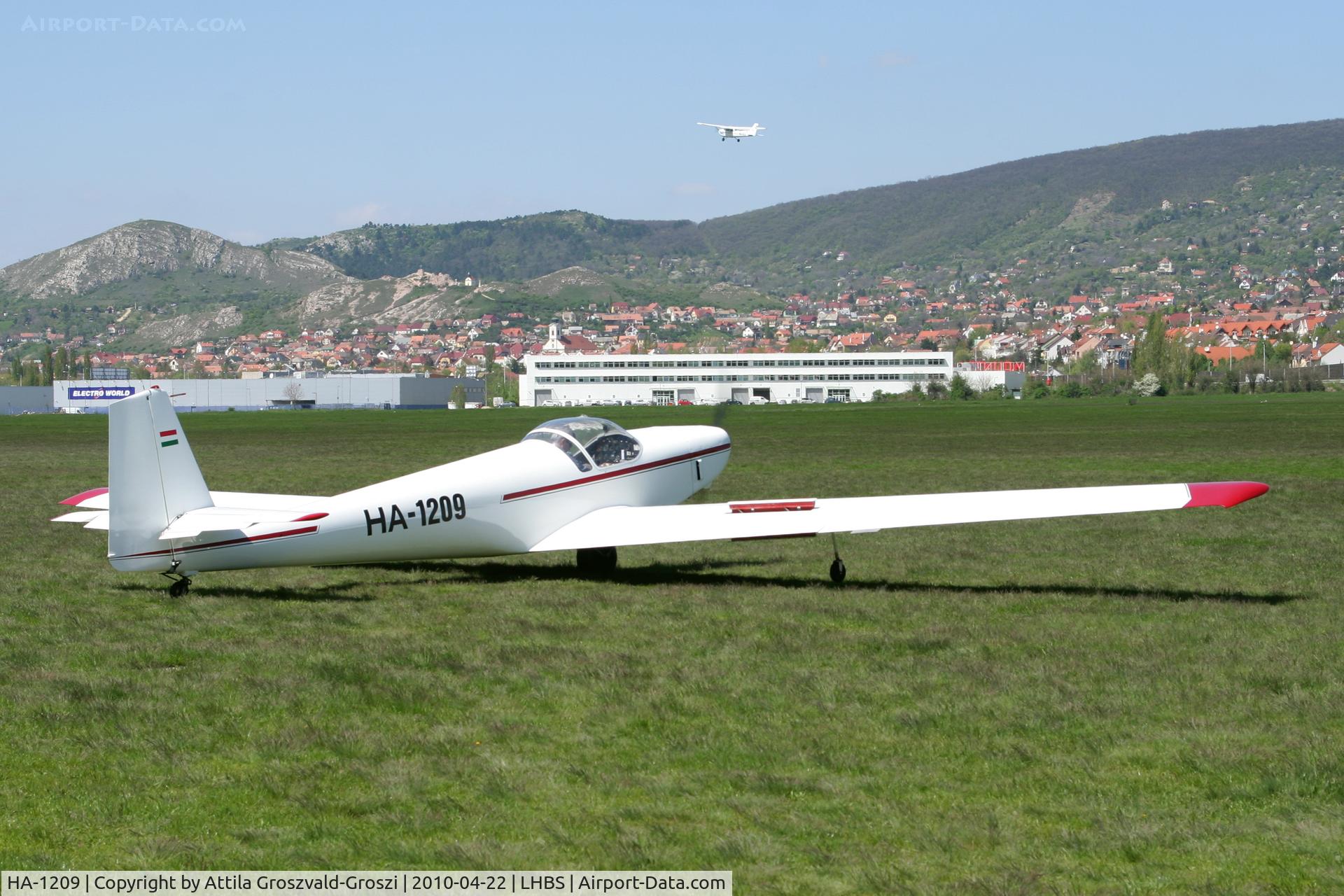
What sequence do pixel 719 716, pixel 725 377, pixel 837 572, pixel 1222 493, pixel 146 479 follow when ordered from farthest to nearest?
1. pixel 725 377
2. pixel 837 572
3. pixel 1222 493
4. pixel 146 479
5. pixel 719 716

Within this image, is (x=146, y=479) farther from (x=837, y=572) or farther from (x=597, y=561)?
(x=837, y=572)

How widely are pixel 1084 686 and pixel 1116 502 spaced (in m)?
4.10

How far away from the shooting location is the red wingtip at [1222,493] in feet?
38.2

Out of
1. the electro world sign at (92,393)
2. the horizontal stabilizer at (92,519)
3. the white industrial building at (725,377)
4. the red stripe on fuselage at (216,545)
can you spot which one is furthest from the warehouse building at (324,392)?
the red stripe on fuselage at (216,545)

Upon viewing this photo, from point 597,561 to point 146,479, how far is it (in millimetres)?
4836

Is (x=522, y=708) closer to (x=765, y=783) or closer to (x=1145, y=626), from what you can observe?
(x=765, y=783)

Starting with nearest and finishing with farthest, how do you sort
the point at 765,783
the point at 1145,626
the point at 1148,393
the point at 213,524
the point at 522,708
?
the point at 765,783 < the point at 522,708 < the point at 1145,626 < the point at 213,524 < the point at 1148,393

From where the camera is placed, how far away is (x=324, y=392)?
591 ft

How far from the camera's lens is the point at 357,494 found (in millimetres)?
12359

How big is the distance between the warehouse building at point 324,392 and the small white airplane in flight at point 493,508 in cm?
15553

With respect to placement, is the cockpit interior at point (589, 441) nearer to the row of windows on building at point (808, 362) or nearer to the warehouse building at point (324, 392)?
the row of windows on building at point (808, 362)

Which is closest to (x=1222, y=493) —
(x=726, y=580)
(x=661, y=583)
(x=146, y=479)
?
(x=726, y=580)

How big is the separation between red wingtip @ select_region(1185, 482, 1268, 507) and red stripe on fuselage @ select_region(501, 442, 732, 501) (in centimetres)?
545

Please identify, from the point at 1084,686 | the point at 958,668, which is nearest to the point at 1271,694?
the point at 1084,686
